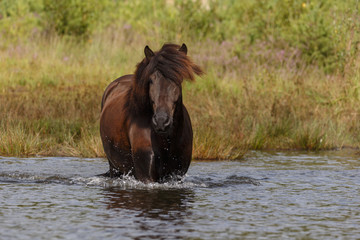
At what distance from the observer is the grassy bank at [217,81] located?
1225 centimetres

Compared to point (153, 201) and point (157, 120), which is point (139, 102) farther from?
point (153, 201)

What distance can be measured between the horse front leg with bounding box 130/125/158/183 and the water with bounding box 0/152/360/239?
132 mm

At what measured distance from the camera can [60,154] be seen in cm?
1141

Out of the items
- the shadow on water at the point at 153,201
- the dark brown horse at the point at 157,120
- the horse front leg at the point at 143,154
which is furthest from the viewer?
the horse front leg at the point at 143,154

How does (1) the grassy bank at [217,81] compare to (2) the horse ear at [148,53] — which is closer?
(2) the horse ear at [148,53]

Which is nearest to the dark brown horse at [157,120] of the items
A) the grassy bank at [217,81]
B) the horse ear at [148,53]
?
the horse ear at [148,53]

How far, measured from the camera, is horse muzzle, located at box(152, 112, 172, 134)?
22.6ft

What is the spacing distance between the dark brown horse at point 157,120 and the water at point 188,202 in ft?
0.89

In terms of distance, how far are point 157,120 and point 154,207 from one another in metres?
0.85

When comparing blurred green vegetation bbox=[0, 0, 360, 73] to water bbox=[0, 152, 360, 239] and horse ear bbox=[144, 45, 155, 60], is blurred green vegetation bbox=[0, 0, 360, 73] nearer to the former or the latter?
water bbox=[0, 152, 360, 239]

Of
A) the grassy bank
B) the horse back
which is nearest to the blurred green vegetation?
the grassy bank

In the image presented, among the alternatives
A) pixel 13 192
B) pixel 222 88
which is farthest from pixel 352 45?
pixel 13 192

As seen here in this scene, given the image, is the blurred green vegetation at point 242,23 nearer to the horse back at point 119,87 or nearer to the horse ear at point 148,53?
the horse back at point 119,87

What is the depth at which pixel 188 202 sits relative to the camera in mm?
7188
